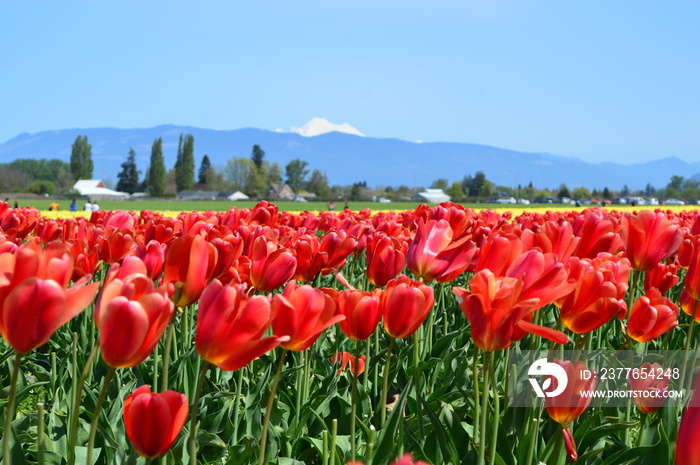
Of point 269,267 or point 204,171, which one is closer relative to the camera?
point 269,267

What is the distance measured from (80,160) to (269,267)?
484 ft

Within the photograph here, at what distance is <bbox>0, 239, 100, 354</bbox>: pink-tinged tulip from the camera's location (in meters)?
1.06

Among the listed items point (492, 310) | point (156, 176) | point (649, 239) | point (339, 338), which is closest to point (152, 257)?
point (492, 310)

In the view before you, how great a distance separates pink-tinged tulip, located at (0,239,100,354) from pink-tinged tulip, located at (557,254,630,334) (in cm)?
121

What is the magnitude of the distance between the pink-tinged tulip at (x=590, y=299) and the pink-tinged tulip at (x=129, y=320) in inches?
42.4

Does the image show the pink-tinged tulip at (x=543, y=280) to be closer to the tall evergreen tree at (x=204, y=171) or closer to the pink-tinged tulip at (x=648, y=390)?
the pink-tinged tulip at (x=648, y=390)

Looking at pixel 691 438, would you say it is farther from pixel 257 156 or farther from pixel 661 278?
pixel 257 156

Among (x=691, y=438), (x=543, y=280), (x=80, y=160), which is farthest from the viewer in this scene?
(x=80, y=160)

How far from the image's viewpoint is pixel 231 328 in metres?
1.22

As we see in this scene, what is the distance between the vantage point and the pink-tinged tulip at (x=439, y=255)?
85.4 inches

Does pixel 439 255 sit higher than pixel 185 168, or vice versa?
pixel 185 168

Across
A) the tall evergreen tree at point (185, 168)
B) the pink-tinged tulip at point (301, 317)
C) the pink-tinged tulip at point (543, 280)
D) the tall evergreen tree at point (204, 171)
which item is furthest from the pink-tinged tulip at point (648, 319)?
the tall evergreen tree at point (204, 171)

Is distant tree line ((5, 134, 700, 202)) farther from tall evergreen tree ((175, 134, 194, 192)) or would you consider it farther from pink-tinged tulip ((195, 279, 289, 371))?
pink-tinged tulip ((195, 279, 289, 371))

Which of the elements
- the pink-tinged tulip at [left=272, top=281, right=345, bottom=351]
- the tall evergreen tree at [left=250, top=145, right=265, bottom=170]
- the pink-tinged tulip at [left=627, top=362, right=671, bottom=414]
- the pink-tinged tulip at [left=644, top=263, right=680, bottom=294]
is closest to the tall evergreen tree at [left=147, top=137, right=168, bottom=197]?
the tall evergreen tree at [left=250, top=145, right=265, bottom=170]
